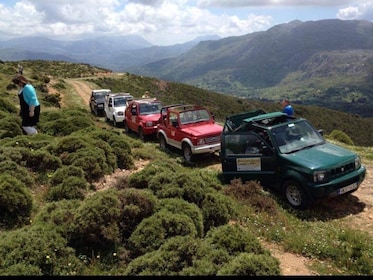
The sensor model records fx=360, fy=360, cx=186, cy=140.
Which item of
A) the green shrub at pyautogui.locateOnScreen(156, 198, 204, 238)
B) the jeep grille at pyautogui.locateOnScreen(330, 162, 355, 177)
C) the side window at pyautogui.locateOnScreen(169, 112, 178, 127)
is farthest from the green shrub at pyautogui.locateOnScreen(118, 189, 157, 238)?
the side window at pyautogui.locateOnScreen(169, 112, 178, 127)

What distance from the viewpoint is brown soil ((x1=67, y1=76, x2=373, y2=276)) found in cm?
561

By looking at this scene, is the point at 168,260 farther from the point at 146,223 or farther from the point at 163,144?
the point at 163,144

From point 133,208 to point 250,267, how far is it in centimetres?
259

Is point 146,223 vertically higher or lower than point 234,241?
higher

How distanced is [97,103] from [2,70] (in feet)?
71.6

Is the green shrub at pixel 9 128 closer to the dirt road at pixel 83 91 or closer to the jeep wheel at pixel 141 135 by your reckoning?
the jeep wheel at pixel 141 135

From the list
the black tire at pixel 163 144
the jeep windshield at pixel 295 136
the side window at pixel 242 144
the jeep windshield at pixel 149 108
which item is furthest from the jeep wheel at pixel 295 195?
the jeep windshield at pixel 149 108

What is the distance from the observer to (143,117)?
18469 millimetres

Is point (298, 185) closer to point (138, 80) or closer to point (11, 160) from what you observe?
point (11, 160)

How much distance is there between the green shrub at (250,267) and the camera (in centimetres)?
447

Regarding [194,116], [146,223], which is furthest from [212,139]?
[146,223]

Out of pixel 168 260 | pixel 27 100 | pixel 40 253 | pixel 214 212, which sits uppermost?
pixel 27 100

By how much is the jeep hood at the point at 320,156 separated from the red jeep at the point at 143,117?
994 centimetres

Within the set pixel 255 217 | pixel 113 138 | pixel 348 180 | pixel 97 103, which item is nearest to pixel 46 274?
pixel 255 217
